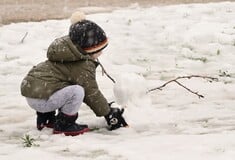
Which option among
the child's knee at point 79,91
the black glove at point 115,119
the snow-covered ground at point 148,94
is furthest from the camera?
the black glove at point 115,119

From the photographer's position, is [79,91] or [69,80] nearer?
[79,91]

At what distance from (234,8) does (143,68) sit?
7191 mm

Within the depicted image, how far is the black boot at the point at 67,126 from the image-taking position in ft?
17.0

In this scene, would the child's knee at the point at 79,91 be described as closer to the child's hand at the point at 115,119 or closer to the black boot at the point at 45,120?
the child's hand at the point at 115,119

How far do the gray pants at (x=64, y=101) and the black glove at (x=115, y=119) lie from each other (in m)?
0.36

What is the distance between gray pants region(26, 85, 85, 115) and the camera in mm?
5117

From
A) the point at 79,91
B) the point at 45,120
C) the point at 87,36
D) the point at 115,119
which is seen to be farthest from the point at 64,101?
the point at 87,36

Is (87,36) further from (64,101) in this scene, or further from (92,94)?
(64,101)

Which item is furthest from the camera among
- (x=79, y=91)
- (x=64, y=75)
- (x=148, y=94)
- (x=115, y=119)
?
(x=148, y=94)

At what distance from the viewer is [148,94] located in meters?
6.78

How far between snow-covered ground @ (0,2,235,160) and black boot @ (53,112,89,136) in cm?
11

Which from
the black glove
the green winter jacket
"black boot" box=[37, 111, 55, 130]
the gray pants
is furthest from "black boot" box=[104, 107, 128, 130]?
"black boot" box=[37, 111, 55, 130]

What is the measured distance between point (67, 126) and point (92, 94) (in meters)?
0.38

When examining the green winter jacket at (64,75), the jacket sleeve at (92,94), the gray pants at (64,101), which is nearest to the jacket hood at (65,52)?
the green winter jacket at (64,75)
